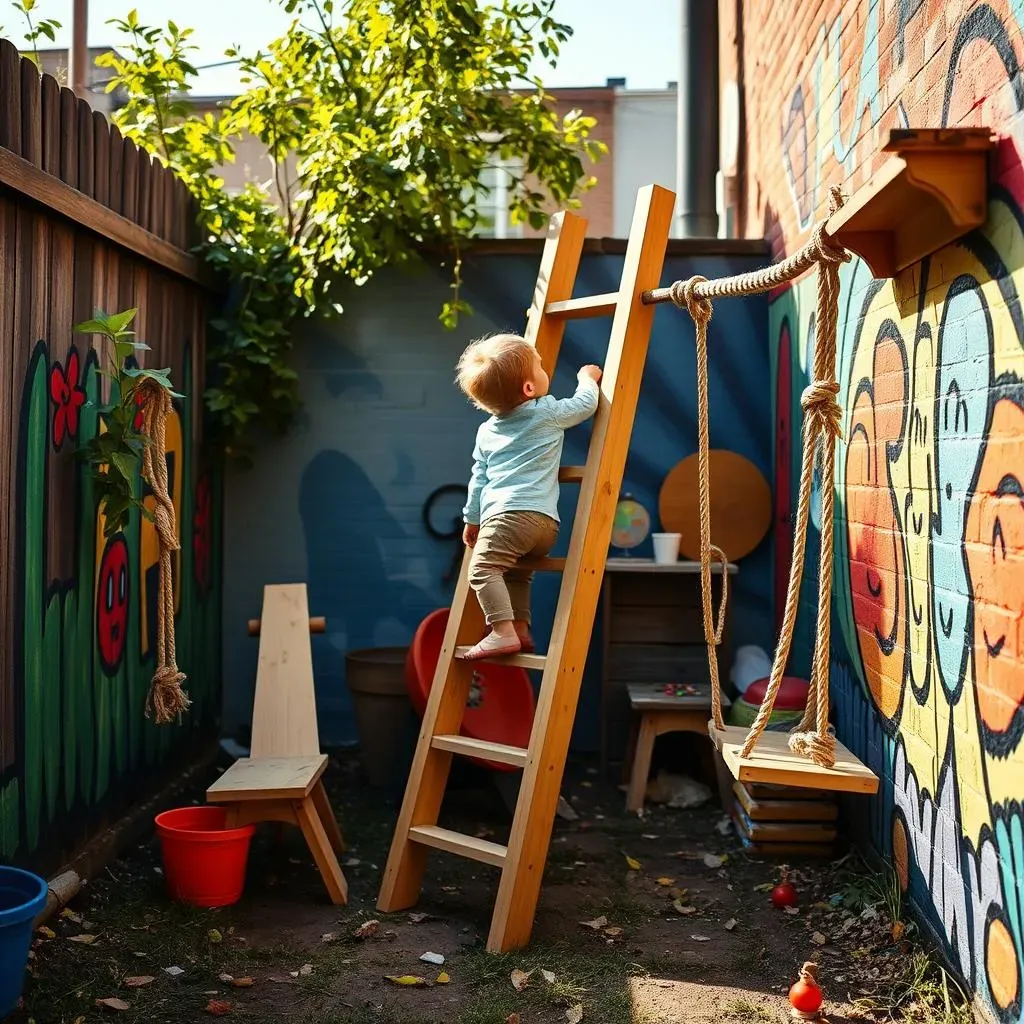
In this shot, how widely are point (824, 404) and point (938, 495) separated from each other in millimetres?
455

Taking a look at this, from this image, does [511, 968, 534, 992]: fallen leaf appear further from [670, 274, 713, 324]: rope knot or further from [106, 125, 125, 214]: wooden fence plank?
[106, 125, 125, 214]: wooden fence plank

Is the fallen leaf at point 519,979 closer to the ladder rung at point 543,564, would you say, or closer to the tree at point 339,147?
the ladder rung at point 543,564

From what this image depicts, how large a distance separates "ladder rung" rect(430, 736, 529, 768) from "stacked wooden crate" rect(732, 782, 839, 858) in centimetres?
110

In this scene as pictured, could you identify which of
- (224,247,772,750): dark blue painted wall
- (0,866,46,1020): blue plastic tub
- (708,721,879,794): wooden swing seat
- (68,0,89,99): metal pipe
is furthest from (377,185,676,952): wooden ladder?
(68,0,89,99): metal pipe

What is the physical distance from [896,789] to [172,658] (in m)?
2.68

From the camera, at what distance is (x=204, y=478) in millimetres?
5965

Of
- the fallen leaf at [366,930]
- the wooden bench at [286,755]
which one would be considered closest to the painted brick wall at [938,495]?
the fallen leaf at [366,930]

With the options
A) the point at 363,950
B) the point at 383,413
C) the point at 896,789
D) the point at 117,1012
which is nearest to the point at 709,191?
the point at 383,413

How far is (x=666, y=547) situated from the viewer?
5.83 m

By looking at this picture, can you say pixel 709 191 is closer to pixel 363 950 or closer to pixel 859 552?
pixel 859 552

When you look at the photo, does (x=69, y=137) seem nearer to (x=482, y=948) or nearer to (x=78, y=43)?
(x=482, y=948)

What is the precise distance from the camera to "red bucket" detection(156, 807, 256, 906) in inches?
157

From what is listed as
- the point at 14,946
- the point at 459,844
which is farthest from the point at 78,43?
the point at 14,946

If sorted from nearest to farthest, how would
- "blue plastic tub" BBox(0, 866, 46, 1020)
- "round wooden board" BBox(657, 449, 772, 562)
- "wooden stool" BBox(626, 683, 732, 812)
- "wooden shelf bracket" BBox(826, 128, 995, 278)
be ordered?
"wooden shelf bracket" BBox(826, 128, 995, 278) → "blue plastic tub" BBox(0, 866, 46, 1020) → "wooden stool" BBox(626, 683, 732, 812) → "round wooden board" BBox(657, 449, 772, 562)
